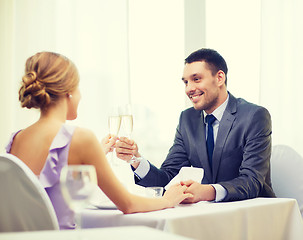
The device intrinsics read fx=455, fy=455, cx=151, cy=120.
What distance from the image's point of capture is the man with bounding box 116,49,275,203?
240cm

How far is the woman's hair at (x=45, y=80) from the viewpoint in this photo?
1.68 metres

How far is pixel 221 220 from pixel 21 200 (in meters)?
0.76

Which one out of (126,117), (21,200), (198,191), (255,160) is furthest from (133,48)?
(21,200)

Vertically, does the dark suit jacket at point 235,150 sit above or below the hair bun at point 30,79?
below

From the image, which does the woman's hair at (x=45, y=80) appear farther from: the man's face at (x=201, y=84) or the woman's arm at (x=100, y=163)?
the man's face at (x=201, y=84)

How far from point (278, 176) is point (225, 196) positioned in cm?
86

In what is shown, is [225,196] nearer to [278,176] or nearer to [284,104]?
[278,176]

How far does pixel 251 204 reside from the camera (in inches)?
76.7

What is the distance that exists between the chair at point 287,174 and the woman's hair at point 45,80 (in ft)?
5.46

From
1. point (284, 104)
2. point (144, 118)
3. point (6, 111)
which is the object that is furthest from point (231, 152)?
point (6, 111)

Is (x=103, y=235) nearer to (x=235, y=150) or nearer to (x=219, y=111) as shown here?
(x=235, y=150)

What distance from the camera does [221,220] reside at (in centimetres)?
176

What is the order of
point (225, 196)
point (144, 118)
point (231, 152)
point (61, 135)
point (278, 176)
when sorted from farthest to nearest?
1. point (144, 118)
2. point (278, 176)
3. point (231, 152)
4. point (225, 196)
5. point (61, 135)

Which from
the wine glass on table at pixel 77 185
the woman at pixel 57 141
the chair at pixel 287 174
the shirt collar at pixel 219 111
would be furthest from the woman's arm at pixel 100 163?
the chair at pixel 287 174
